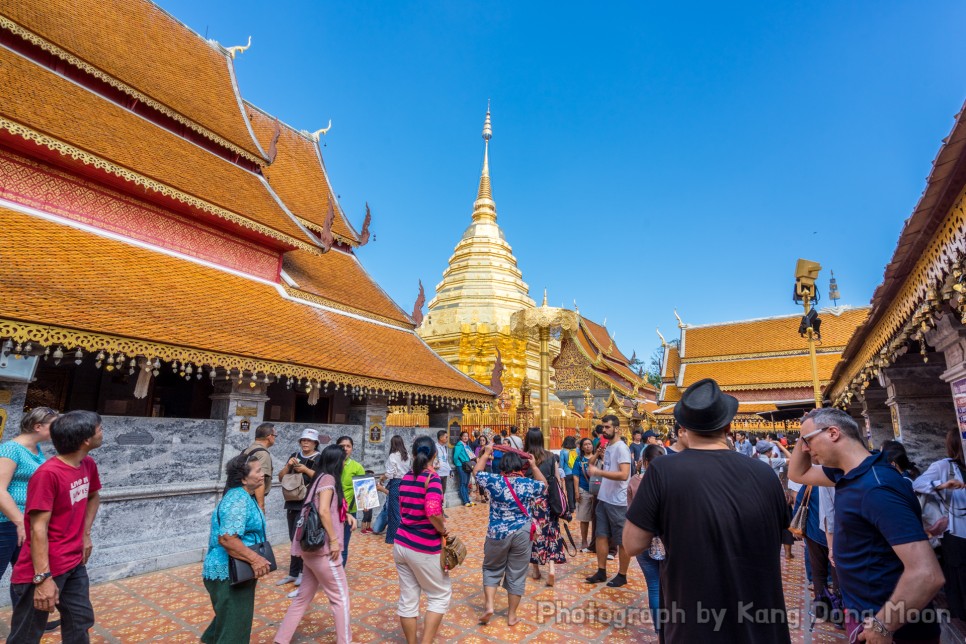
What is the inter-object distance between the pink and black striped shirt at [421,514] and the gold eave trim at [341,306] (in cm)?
662

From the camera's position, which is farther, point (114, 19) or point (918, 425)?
point (114, 19)

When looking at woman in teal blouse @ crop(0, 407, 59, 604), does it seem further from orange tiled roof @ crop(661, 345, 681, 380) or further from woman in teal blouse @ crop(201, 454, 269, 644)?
orange tiled roof @ crop(661, 345, 681, 380)

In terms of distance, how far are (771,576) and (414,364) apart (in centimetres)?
833

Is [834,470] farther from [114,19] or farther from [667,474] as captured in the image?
[114,19]

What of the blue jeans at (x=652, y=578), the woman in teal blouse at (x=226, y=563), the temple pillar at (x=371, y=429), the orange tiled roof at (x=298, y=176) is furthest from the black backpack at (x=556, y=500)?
the orange tiled roof at (x=298, y=176)

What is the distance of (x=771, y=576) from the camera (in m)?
1.83

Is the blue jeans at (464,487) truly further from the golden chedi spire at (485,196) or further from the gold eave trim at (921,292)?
the golden chedi spire at (485,196)

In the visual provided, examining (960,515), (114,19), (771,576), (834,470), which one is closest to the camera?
(771,576)

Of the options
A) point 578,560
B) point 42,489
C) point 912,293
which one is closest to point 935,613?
point 912,293

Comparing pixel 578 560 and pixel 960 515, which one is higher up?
pixel 960 515

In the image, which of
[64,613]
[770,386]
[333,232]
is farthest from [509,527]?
[770,386]

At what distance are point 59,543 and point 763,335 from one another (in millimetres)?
26660

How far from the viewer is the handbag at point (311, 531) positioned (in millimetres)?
3297

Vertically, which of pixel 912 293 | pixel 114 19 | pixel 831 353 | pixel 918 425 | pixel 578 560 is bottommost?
pixel 578 560
